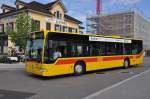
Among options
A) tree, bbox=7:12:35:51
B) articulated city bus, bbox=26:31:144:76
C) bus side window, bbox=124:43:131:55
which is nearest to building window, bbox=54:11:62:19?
tree, bbox=7:12:35:51

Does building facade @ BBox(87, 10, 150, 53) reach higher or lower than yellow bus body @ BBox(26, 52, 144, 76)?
higher

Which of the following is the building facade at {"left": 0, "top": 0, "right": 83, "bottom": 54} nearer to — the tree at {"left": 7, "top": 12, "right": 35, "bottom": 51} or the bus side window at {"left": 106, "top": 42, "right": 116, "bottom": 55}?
the tree at {"left": 7, "top": 12, "right": 35, "bottom": 51}

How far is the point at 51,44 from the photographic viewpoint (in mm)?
14961

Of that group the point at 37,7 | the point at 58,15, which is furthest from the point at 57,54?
the point at 58,15

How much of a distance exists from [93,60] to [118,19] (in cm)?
5203

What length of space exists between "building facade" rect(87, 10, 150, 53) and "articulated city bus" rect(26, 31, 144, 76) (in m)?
45.7

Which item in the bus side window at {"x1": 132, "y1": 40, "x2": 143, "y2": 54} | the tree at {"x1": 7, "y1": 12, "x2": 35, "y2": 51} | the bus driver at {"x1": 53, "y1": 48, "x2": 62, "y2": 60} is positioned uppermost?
the tree at {"x1": 7, "y1": 12, "x2": 35, "y2": 51}

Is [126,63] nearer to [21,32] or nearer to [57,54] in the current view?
[57,54]

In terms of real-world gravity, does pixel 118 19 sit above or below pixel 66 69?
above

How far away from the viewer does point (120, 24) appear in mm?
68000

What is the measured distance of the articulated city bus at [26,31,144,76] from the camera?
48.3ft

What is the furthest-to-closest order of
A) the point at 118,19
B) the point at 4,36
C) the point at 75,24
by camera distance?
1. the point at 118,19
2. the point at 75,24
3. the point at 4,36

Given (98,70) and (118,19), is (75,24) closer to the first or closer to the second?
(118,19)

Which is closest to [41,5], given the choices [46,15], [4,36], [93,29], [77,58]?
[46,15]
